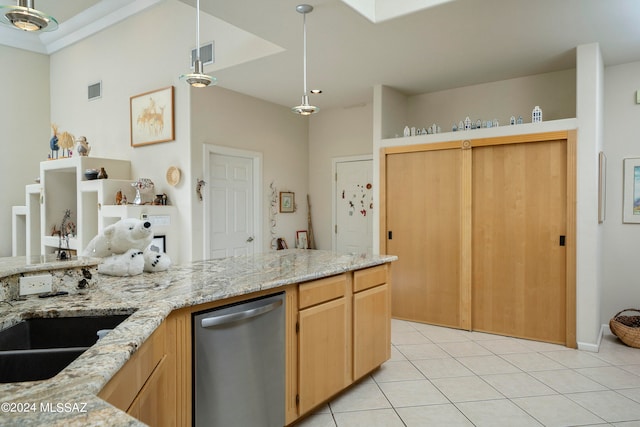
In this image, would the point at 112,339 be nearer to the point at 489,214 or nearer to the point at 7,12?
the point at 7,12

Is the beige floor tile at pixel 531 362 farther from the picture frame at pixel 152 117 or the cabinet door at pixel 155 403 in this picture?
the picture frame at pixel 152 117

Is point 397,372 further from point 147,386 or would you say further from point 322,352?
point 147,386

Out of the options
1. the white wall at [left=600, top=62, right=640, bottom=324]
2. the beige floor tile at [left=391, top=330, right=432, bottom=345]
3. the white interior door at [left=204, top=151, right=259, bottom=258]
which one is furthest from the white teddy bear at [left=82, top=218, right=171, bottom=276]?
the white wall at [left=600, top=62, right=640, bottom=324]

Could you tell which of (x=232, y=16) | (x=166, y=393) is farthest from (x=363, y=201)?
(x=166, y=393)

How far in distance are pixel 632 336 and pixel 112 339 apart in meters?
4.17

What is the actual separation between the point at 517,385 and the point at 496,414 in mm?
510

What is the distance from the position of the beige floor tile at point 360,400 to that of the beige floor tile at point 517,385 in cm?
84

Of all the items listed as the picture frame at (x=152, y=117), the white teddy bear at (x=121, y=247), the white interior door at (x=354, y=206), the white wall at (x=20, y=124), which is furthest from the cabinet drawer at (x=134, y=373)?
the white wall at (x=20, y=124)

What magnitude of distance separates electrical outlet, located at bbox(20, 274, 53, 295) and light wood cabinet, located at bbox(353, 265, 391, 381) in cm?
173

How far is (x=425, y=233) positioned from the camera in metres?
4.33

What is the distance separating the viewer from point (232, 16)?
Result: 2869 millimetres

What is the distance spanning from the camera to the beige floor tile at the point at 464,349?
345 centimetres

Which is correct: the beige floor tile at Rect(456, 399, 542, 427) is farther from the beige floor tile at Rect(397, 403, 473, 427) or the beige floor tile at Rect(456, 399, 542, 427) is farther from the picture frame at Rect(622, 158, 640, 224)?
the picture frame at Rect(622, 158, 640, 224)

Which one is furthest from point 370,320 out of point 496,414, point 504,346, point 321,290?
point 504,346
